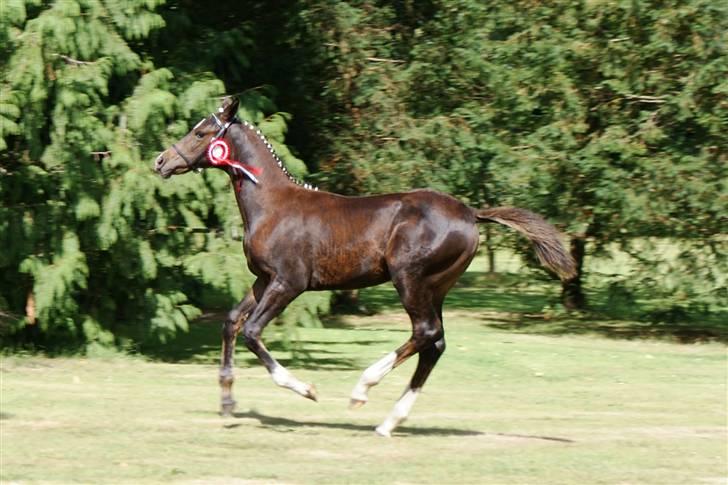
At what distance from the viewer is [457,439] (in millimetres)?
10820

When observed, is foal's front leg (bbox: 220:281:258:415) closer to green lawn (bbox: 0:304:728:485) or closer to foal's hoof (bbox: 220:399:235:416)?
foal's hoof (bbox: 220:399:235:416)

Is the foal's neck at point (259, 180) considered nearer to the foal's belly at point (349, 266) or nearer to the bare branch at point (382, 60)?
the foal's belly at point (349, 266)

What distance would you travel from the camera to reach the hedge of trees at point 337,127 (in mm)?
15906

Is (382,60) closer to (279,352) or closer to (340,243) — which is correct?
(279,352)

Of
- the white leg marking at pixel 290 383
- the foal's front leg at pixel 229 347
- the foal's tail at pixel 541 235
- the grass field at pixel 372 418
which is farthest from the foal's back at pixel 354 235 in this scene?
the grass field at pixel 372 418

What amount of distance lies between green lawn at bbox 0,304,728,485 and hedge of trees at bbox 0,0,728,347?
1320 millimetres

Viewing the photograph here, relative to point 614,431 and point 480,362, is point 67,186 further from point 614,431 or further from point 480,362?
point 614,431

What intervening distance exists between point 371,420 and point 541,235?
242cm

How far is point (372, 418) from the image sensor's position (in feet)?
39.8

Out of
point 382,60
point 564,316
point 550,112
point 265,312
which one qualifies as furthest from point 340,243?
point 564,316

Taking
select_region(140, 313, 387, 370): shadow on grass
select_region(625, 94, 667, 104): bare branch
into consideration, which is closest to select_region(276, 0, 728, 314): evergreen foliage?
select_region(625, 94, 667, 104): bare branch

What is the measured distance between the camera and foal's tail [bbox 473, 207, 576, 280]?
36.6ft

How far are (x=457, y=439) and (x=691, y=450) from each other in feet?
6.38

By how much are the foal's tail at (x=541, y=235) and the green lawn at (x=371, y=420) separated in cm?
150
